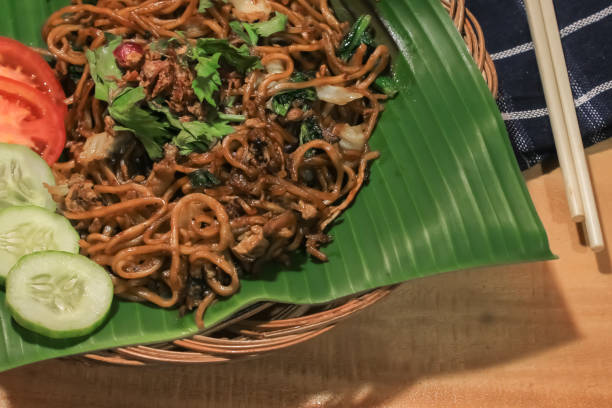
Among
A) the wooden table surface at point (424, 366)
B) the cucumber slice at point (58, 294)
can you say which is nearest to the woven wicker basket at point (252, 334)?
the cucumber slice at point (58, 294)

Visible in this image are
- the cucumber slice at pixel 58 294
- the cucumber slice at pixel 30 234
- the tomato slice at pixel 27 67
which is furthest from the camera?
the tomato slice at pixel 27 67

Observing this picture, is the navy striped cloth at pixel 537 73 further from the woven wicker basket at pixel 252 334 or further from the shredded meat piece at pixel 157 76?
the shredded meat piece at pixel 157 76

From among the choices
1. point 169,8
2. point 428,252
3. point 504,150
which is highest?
point 169,8

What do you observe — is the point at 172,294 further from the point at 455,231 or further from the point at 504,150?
the point at 504,150

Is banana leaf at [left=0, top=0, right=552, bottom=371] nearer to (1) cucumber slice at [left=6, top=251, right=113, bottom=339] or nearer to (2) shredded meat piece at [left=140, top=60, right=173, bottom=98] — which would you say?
(1) cucumber slice at [left=6, top=251, right=113, bottom=339]

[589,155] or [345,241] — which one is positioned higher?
[345,241]

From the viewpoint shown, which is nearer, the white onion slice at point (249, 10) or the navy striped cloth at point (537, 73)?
the white onion slice at point (249, 10)

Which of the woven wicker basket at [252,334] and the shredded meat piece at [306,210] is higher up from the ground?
the shredded meat piece at [306,210]

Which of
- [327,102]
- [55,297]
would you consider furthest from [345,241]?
[55,297]
